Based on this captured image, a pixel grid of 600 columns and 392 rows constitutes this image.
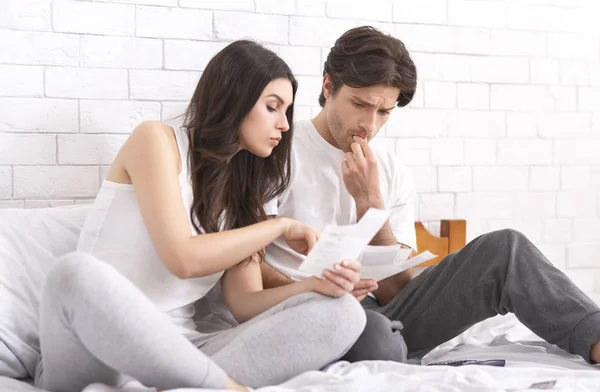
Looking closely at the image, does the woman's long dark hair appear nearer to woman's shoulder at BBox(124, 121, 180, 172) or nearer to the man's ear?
woman's shoulder at BBox(124, 121, 180, 172)

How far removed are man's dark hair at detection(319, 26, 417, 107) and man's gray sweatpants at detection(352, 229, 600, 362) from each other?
0.48 meters

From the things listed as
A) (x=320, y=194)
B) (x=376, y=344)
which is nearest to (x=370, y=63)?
(x=320, y=194)

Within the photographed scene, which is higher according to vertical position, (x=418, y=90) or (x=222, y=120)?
(x=418, y=90)

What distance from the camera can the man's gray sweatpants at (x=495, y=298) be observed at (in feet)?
5.71

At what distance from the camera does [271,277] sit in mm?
2012

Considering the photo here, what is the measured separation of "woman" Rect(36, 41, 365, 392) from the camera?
1.34 m

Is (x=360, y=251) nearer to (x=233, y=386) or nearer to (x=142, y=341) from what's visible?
(x=233, y=386)

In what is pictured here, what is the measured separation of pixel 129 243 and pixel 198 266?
0.18 metres

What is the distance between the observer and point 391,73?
6.75 feet

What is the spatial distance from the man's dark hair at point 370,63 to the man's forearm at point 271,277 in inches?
19.8

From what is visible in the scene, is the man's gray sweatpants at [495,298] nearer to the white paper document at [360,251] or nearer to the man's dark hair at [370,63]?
the white paper document at [360,251]

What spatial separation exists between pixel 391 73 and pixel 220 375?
0.99m

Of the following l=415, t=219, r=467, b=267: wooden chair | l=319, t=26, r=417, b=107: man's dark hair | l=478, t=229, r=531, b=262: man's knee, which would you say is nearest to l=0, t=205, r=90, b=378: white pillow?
l=319, t=26, r=417, b=107: man's dark hair

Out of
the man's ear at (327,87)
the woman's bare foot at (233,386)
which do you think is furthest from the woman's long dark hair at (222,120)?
the woman's bare foot at (233,386)
